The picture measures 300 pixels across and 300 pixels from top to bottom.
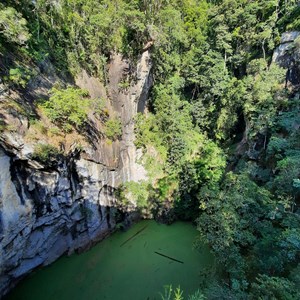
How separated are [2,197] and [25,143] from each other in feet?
4.27

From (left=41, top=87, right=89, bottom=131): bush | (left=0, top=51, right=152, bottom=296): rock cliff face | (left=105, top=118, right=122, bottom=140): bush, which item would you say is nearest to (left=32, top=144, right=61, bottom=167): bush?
(left=0, top=51, right=152, bottom=296): rock cliff face

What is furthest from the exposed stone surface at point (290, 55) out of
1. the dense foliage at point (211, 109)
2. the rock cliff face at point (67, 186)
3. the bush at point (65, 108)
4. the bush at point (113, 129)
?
the bush at point (65, 108)

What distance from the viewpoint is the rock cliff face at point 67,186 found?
482 cm

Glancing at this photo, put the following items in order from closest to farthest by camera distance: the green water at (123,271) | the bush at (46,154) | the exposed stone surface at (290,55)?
the bush at (46,154), the green water at (123,271), the exposed stone surface at (290,55)

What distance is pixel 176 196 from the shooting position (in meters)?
9.34

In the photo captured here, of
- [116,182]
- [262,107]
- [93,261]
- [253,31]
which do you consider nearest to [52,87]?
[116,182]

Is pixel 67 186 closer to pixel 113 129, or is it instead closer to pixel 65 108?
pixel 65 108

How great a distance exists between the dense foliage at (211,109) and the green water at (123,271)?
2.84 feet

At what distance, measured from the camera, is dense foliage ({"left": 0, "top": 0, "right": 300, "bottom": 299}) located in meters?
5.04

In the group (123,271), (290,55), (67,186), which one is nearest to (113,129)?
(67,186)

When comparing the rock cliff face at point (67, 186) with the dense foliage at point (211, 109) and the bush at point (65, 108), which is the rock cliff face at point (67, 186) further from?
the bush at point (65, 108)

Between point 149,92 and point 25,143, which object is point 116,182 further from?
point 149,92

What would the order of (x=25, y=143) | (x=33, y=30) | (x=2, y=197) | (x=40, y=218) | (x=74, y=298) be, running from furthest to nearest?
(x=33, y=30), (x=74, y=298), (x=40, y=218), (x=25, y=143), (x=2, y=197)

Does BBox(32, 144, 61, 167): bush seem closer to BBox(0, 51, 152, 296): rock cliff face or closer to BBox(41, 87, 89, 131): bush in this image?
BBox(0, 51, 152, 296): rock cliff face
